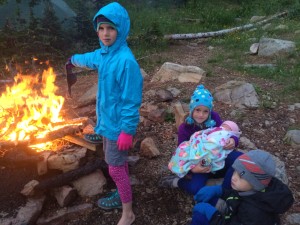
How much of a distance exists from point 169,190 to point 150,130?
1.47m

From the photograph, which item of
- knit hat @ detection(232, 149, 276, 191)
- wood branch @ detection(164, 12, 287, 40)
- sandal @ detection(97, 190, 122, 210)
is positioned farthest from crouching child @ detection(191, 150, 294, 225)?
wood branch @ detection(164, 12, 287, 40)

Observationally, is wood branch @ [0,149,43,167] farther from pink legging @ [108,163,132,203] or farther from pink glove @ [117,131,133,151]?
pink glove @ [117,131,133,151]

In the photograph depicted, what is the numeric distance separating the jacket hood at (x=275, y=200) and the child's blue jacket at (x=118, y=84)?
136 centimetres

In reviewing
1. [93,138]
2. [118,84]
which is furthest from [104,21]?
[93,138]

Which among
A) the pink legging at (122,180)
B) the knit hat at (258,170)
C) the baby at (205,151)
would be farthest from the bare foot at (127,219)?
the knit hat at (258,170)

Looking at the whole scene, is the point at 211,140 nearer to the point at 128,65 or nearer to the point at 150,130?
the point at 128,65

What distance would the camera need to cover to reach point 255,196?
9.55 ft

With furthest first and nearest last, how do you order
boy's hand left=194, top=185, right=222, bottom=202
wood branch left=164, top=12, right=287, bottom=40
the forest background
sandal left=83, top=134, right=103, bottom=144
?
1. wood branch left=164, top=12, right=287, bottom=40
2. the forest background
3. sandal left=83, top=134, right=103, bottom=144
4. boy's hand left=194, top=185, right=222, bottom=202

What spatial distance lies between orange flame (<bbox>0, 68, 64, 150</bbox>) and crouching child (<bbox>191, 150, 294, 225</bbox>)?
2.44m

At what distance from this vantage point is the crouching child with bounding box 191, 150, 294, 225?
2848 mm

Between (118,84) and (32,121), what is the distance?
1.68m

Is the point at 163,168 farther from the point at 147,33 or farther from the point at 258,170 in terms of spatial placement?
the point at 147,33

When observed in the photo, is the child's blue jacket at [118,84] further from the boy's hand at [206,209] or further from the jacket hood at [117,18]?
the boy's hand at [206,209]

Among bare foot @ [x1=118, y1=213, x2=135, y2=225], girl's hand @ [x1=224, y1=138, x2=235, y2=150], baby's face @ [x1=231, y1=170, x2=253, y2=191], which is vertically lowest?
bare foot @ [x1=118, y1=213, x2=135, y2=225]
